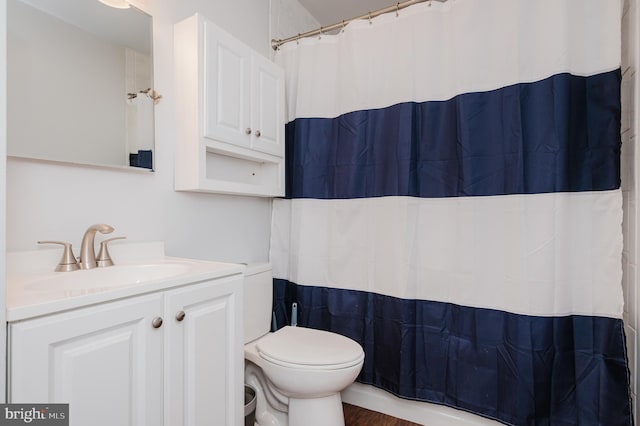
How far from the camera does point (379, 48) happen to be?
1.72m

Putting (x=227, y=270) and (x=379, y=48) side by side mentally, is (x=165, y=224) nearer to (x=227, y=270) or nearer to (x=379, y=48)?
(x=227, y=270)

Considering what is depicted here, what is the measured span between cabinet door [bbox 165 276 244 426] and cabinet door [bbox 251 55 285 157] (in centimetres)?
86

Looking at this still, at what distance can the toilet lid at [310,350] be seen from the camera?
132cm

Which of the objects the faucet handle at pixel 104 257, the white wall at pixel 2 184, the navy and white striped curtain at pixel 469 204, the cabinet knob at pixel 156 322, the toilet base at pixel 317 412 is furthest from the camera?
the toilet base at pixel 317 412

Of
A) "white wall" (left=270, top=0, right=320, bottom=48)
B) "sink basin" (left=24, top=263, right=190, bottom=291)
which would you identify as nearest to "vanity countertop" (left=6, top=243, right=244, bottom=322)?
"sink basin" (left=24, top=263, right=190, bottom=291)

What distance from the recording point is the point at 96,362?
29.5 inches

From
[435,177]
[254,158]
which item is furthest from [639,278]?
[254,158]

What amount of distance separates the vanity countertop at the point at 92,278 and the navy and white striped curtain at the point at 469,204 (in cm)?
83

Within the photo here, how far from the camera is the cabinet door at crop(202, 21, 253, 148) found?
4.61ft

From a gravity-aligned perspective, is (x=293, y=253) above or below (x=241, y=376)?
above

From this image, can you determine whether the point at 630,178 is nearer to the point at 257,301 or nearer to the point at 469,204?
the point at 469,204

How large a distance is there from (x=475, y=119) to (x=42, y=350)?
5.44 ft

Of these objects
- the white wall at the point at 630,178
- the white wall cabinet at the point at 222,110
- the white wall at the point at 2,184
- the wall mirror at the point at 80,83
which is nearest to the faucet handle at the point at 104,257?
the wall mirror at the point at 80,83

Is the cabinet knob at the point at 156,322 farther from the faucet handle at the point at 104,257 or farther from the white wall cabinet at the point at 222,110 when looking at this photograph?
the white wall cabinet at the point at 222,110
